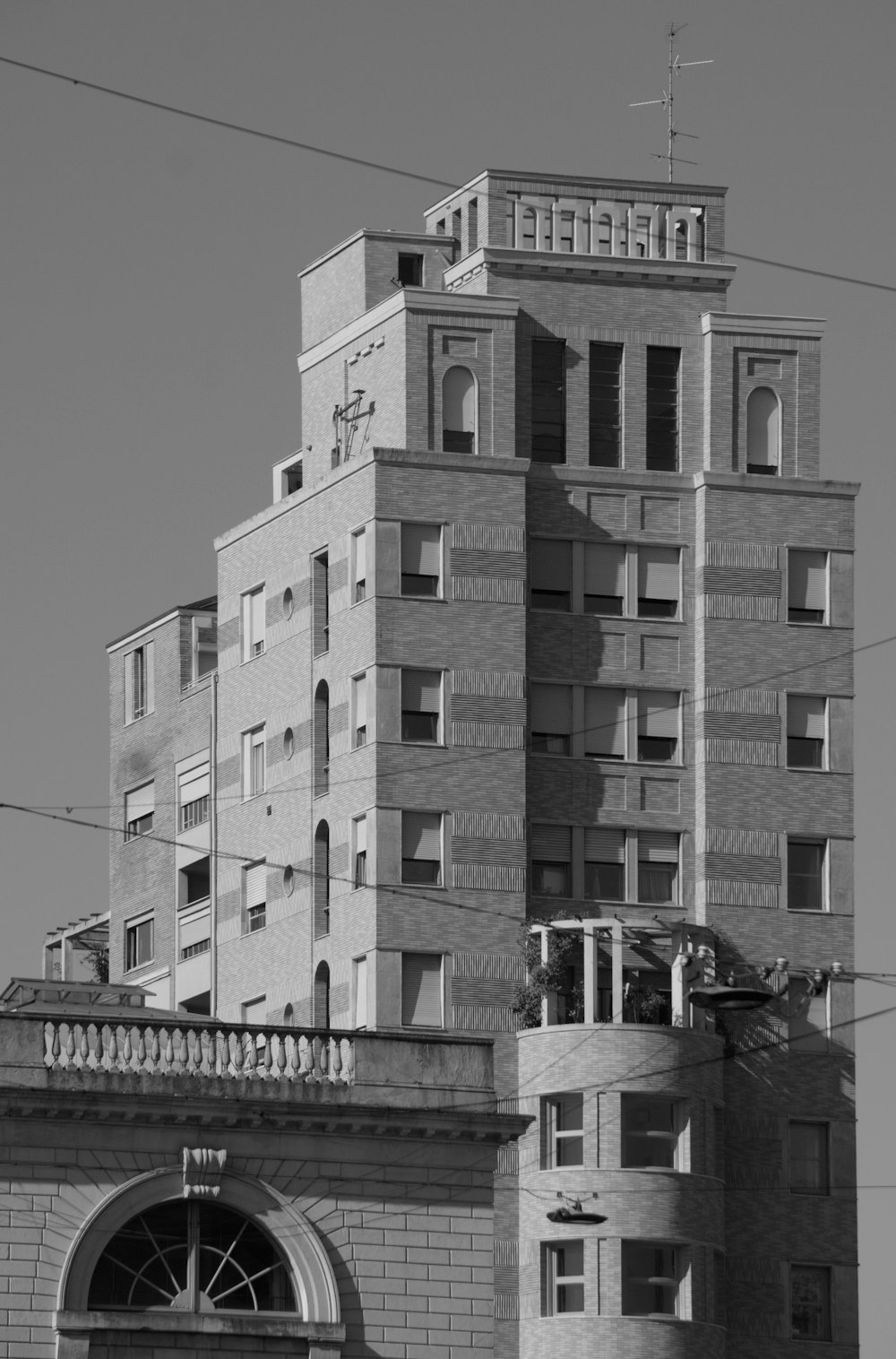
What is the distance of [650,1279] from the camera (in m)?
70.6

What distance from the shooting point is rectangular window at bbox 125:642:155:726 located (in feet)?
308

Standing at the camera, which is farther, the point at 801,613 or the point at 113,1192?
the point at 801,613

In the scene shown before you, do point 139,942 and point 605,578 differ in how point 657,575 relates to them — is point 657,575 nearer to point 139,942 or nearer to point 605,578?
point 605,578

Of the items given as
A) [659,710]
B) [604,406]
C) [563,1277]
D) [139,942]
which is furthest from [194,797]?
[563,1277]

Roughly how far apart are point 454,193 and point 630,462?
8.27 meters

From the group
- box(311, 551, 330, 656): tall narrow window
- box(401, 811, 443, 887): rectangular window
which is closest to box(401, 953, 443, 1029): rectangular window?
box(401, 811, 443, 887): rectangular window

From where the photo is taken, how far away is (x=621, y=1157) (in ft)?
234

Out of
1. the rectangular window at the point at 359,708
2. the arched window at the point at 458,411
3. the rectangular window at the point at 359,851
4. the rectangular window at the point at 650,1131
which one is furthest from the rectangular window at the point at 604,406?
the rectangular window at the point at 650,1131

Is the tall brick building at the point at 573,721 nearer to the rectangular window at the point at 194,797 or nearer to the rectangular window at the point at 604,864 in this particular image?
the rectangular window at the point at 604,864

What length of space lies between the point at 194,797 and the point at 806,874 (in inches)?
704

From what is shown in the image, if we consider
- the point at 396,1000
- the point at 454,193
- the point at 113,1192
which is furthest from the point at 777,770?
the point at 113,1192

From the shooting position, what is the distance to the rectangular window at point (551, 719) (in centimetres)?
7881

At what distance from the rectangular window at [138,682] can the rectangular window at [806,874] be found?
2140 cm

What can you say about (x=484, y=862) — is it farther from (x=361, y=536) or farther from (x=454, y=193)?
(x=454, y=193)
